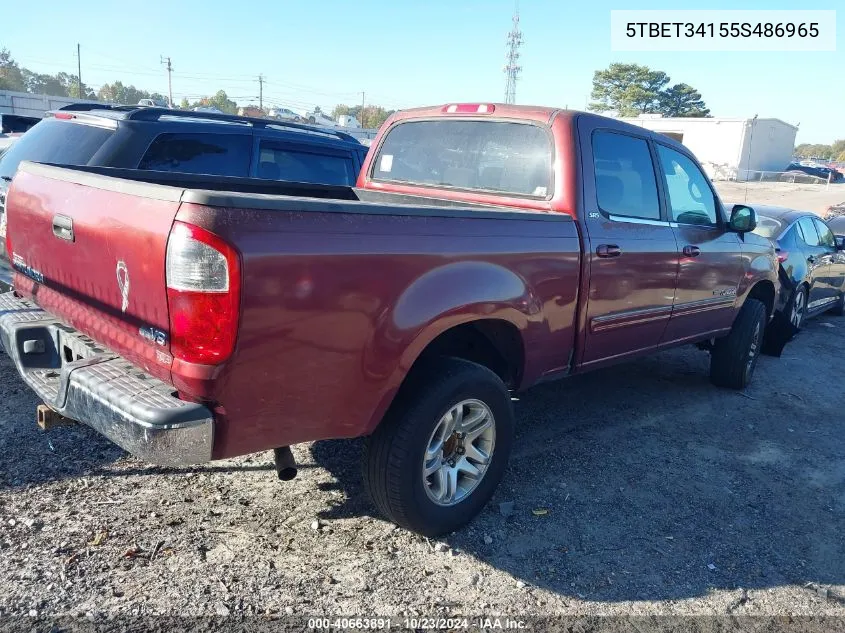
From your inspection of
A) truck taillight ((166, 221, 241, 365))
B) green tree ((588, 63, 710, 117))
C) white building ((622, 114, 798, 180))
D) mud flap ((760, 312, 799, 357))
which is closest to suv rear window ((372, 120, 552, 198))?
truck taillight ((166, 221, 241, 365))

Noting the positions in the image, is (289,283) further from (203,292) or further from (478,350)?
(478,350)

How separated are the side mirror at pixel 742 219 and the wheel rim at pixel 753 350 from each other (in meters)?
0.99

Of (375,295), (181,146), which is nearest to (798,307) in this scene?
(181,146)

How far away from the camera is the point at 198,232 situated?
2148 mm

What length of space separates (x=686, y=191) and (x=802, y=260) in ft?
12.7

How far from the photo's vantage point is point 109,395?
2357mm

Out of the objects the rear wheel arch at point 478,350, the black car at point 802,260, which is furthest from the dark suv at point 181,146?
the black car at point 802,260

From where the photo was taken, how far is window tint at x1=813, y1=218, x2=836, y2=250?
27.7 feet

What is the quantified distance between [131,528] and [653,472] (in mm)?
2861

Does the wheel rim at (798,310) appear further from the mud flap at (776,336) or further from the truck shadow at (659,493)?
the truck shadow at (659,493)

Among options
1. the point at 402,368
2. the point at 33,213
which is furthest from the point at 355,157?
the point at 402,368

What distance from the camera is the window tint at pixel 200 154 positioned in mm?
5230

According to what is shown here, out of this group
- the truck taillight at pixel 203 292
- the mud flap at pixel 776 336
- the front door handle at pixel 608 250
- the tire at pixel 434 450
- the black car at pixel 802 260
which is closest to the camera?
the truck taillight at pixel 203 292

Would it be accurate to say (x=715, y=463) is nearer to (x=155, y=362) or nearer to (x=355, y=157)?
(x=155, y=362)
